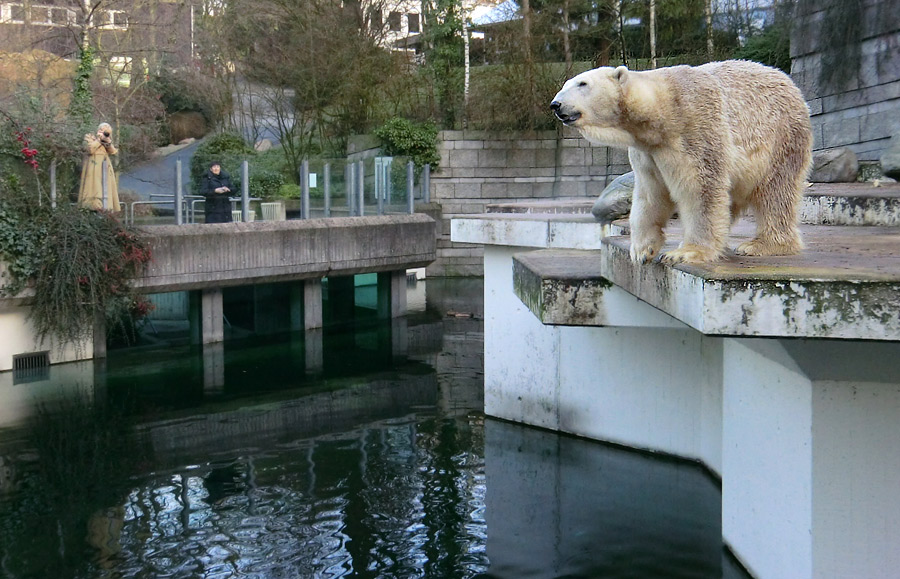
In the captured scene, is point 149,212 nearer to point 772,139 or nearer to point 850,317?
point 772,139

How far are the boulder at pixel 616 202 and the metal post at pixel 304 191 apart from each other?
8.12 m

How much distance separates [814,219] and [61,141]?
974cm

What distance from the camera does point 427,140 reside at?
23578 mm

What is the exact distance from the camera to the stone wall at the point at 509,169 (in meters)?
23.8

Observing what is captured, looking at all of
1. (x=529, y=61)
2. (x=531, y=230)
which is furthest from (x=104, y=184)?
(x=529, y=61)

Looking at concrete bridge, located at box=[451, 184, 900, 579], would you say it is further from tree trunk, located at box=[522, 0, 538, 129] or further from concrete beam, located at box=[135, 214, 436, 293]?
tree trunk, located at box=[522, 0, 538, 129]

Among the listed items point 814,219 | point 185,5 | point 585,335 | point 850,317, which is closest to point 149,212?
point 585,335

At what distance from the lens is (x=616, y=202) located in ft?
30.3

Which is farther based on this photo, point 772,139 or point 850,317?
point 772,139

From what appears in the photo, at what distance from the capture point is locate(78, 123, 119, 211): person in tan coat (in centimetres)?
1375

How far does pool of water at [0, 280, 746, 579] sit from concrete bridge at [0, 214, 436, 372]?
0.90m

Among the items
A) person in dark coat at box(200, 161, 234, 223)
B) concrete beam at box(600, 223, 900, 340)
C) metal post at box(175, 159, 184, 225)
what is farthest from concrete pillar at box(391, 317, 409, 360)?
concrete beam at box(600, 223, 900, 340)

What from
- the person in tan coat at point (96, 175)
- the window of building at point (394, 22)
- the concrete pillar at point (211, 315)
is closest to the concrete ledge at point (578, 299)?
the person in tan coat at point (96, 175)

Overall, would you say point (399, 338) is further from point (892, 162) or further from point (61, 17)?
point (61, 17)
